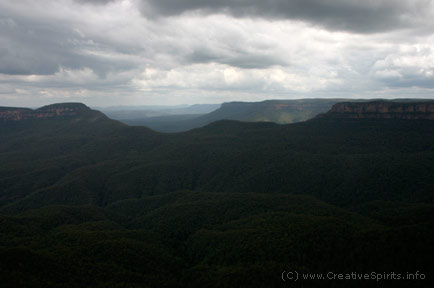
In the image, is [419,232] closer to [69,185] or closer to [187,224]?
[187,224]

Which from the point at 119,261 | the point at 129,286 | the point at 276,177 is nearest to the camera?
the point at 129,286

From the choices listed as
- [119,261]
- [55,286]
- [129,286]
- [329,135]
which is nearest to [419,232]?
[129,286]

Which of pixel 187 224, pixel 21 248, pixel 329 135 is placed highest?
pixel 329 135

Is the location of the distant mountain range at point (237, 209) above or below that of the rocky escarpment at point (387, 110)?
below

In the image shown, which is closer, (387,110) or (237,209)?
(237,209)

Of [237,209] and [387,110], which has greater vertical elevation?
[387,110]

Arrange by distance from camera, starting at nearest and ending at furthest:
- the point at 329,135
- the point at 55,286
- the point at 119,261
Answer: the point at 55,286 → the point at 119,261 → the point at 329,135

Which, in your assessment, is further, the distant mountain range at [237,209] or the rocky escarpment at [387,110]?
the rocky escarpment at [387,110]

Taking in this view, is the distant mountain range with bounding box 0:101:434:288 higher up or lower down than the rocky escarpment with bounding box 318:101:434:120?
lower down
